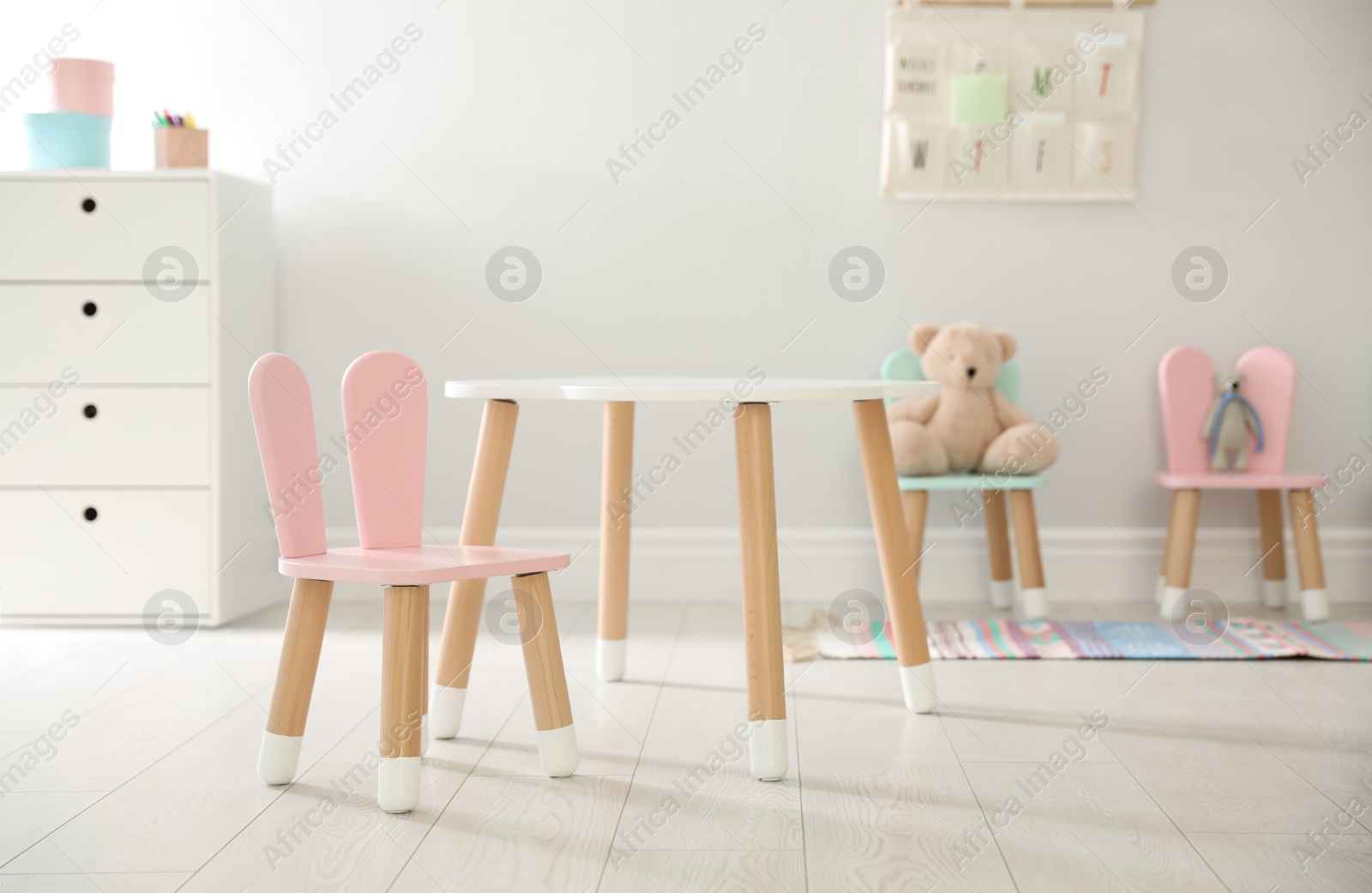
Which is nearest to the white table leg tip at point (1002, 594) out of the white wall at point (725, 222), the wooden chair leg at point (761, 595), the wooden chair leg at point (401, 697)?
the white wall at point (725, 222)

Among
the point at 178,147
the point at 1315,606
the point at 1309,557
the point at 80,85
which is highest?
the point at 80,85

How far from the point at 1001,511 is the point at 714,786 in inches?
59.4

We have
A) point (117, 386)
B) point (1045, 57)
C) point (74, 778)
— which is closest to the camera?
point (74, 778)

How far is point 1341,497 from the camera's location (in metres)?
3.05

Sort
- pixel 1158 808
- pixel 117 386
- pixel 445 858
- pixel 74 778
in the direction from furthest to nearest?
pixel 117 386
pixel 74 778
pixel 1158 808
pixel 445 858

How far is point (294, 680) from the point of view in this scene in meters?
1.59

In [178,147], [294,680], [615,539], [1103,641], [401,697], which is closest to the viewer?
[401,697]

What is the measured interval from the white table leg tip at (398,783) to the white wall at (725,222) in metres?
1.59

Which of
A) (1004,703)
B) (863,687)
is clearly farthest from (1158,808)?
(863,687)

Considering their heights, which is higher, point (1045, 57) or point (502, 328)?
point (1045, 57)

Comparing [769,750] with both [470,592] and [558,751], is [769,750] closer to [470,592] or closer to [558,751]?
[558,751]

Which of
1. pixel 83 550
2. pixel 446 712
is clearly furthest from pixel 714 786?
pixel 83 550

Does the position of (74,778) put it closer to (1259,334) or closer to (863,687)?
(863,687)

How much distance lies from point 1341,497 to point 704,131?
1939 mm
